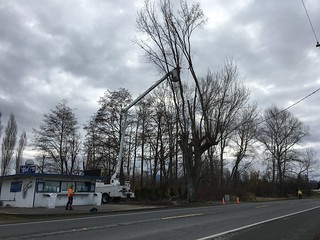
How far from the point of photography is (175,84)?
40531 millimetres

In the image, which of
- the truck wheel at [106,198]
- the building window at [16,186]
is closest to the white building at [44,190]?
the building window at [16,186]

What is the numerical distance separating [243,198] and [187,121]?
20480 millimetres

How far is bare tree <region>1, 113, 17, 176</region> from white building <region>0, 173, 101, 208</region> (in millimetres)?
29877

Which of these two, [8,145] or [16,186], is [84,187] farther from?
[8,145]

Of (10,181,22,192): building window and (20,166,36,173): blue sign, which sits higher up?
(20,166,36,173): blue sign

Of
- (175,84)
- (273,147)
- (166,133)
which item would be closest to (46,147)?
(166,133)

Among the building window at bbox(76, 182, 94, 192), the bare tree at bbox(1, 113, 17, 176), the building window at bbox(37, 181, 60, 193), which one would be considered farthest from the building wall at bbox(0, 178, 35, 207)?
the bare tree at bbox(1, 113, 17, 176)

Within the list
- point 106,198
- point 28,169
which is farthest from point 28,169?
point 106,198

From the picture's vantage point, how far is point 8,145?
62.5m

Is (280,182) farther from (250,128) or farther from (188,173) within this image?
(188,173)

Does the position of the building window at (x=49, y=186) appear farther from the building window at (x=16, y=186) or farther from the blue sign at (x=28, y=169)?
the building window at (x=16, y=186)

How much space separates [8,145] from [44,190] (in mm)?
37390

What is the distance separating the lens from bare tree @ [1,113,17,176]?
61.5 meters

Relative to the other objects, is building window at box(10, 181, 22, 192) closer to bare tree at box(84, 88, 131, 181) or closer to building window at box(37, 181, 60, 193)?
building window at box(37, 181, 60, 193)
